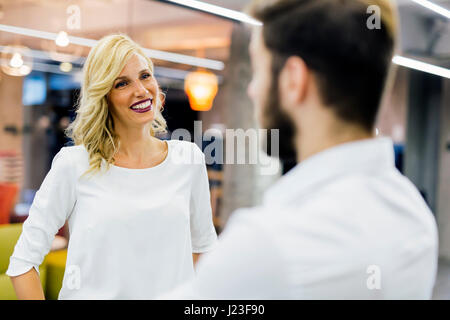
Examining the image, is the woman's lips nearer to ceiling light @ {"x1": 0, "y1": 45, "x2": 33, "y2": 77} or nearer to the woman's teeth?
the woman's teeth

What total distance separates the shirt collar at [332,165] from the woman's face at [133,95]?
950 millimetres

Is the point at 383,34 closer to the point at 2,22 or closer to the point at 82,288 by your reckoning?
the point at 82,288

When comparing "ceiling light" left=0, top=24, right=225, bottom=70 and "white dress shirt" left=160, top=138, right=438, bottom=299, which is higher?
"ceiling light" left=0, top=24, right=225, bottom=70

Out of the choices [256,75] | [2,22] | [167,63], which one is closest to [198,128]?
[167,63]

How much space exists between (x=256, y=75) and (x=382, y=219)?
0.83 feet

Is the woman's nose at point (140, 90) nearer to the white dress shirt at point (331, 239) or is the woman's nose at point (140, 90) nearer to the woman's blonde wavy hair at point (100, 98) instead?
the woman's blonde wavy hair at point (100, 98)

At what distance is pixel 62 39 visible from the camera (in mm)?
4371

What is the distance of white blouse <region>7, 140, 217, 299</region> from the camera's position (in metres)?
1.35

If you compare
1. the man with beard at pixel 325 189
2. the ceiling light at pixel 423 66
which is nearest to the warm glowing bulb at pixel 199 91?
the ceiling light at pixel 423 66

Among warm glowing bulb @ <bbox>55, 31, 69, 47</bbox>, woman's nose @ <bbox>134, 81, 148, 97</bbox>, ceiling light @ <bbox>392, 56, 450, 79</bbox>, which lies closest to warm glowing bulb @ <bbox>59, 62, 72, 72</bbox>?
warm glowing bulb @ <bbox>55, 31, 69, 47</bbox>

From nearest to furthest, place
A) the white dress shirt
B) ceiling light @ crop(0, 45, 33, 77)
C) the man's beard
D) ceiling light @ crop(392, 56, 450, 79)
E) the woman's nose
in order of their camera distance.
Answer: the white dress shirt → the man's beard → the woman's nose → ceiling light @ crop(0, 45, 33, 77) → ceiling light @ crop(392, 56, 450, 79)

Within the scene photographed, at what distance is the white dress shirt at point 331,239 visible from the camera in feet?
1.71

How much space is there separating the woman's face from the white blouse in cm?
16
